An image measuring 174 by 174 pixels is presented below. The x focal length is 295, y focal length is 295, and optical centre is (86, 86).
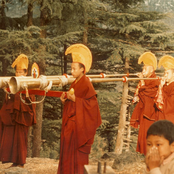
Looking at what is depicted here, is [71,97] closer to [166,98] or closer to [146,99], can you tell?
[146,99]

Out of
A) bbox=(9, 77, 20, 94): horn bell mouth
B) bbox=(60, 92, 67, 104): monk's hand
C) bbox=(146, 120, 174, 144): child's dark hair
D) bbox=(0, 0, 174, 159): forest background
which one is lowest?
bbox=(146, 120, 174, 144): child's dark hair

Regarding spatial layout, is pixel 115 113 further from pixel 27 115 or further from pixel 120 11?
pixel 27 115

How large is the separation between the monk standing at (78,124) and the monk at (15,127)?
196cm

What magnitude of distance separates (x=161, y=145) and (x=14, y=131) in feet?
17.5

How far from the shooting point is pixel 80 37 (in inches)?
468

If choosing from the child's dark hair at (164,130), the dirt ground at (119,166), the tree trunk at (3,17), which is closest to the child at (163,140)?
the child's dark hair at (164,130)

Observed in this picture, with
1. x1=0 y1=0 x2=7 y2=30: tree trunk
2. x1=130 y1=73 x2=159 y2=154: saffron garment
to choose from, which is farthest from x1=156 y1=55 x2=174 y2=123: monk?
x1=0 y1=0 x2=7 y2=30: tree trunk

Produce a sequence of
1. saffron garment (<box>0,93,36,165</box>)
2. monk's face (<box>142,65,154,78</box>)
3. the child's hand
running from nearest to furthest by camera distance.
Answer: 1. the child's hand
2. saffron garment (<box>0,93,36,165</box>)
3. monk's face (<box>142,65,154,78</box>)

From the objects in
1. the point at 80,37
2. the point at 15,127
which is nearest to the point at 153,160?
the point at 15,127

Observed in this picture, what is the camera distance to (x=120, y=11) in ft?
40.2

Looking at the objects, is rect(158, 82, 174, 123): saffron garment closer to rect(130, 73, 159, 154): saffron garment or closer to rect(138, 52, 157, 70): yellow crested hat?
rect(130, 73, 159, 154): saffron garment

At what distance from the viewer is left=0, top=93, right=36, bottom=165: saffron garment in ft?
22.7

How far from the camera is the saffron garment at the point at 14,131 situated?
692 centimetres

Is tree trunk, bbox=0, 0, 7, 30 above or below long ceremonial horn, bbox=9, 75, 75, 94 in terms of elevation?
above
